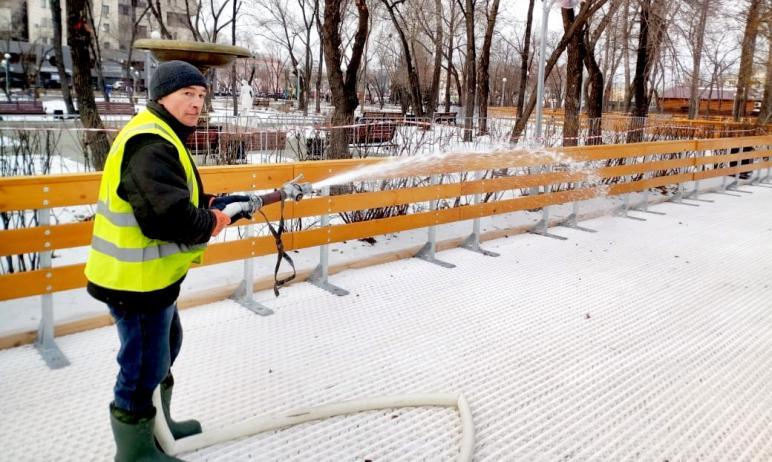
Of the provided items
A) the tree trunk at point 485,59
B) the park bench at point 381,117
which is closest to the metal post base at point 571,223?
the park bench at point 381,117

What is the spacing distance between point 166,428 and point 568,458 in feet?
6.26

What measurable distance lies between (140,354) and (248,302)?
2.52m

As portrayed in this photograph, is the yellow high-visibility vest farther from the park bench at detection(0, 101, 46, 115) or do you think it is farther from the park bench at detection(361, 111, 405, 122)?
the park bench at detection(0, 101, 46, 115)

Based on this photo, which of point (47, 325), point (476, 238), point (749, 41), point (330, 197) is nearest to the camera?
point (47, 325)

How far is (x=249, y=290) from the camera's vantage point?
512 cm

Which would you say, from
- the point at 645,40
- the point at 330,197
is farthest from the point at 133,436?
the point at 645,40

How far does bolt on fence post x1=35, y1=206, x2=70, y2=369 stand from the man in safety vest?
1.50 m

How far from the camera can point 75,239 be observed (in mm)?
4051

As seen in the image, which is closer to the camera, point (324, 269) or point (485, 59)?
point (324, 269)

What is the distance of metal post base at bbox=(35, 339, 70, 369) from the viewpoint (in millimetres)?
3885

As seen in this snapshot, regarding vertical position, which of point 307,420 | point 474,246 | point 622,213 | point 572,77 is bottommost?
point 307,420

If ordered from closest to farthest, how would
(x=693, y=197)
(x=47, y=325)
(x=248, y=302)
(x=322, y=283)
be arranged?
(x=47, y=325) < (x=248, y=302) < (x=322, y=283) < (x=693, y=197)

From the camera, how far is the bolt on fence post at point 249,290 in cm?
493

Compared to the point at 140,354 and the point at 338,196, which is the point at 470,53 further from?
the point at 140,354
